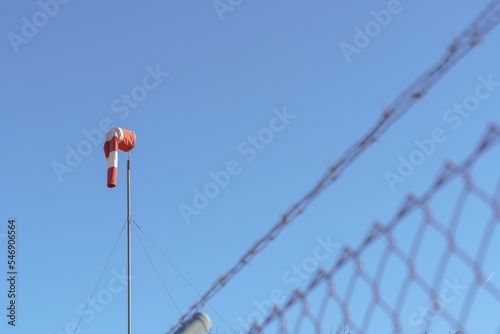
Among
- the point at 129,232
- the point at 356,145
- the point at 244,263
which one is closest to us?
the point at 356,145

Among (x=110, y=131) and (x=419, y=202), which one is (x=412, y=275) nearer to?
(x=419, y=202)

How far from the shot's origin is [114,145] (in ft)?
50.8

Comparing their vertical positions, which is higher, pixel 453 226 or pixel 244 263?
pixel 244 263

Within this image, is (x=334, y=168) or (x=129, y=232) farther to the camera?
Answer: (x=129, y=232)

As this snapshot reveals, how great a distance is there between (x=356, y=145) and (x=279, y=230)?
511 millimetres

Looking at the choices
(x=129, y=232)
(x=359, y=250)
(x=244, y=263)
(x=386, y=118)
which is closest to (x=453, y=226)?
(x=359, y=250)

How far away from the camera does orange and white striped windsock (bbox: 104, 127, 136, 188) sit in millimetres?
14695

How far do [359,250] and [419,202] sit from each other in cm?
35

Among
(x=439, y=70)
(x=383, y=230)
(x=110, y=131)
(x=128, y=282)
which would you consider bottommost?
(x=383, y=230)

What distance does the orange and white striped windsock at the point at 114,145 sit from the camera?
1470cm

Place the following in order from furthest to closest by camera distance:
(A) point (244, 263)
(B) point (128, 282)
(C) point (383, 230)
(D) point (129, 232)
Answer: (D) point (129, 232) → (B) point (128, 282) → (A) point (244, 263) → (C) point (383, 230)

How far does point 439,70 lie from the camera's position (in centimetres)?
342

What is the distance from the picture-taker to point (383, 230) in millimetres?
3301

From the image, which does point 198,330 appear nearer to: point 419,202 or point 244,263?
point 244,263
